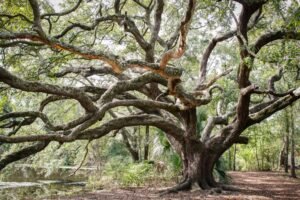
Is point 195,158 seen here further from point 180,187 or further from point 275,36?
point 275,36

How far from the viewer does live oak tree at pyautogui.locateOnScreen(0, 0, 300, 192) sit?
6.86 metres

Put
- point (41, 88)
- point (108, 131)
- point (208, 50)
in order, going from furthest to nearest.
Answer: point (208, 50) → point (108, 131) → point (41, 88)

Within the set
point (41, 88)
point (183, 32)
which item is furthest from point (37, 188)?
point (183, 32)

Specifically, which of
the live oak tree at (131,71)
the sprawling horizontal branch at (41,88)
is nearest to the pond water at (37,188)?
the live oak tree at (131,71)

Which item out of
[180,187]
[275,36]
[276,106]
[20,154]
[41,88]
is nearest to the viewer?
[41,88]

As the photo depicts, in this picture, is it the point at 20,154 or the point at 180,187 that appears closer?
the point at 20,154

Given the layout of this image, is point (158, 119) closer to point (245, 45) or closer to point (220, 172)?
point (245, 45)

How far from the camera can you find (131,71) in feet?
36.3

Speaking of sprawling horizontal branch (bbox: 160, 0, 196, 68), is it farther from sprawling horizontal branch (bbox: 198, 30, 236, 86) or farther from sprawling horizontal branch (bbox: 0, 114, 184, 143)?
sprawling horizontal branch (bbox: 198, 30, 236, 86)

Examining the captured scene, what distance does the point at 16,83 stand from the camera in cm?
621

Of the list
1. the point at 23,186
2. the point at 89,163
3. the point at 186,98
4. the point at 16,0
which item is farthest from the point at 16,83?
the point at 89,163

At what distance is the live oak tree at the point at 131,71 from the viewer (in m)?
6.86

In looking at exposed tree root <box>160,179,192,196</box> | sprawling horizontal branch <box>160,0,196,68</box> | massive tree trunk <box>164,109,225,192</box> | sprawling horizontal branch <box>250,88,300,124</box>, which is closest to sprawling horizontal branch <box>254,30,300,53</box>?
sprawling horizontal branch <box>250,88,300,124</box>

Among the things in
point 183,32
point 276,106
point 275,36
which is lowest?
point 276,106
